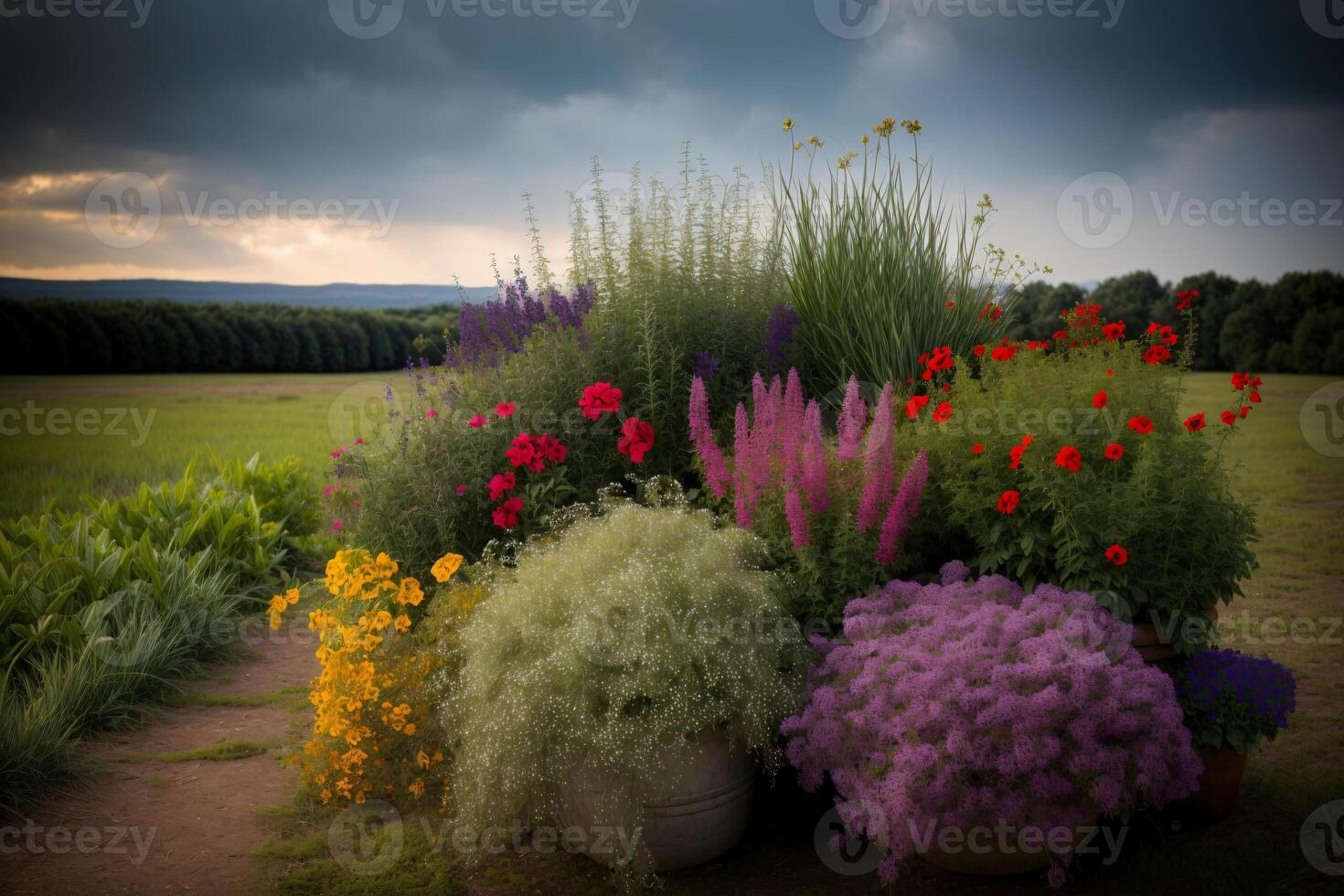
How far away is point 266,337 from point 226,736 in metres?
14.0

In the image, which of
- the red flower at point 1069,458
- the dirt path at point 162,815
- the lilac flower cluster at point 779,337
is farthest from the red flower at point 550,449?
the red flower at point 1069,458

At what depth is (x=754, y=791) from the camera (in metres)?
3.63

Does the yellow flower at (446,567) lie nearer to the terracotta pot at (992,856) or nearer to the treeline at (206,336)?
the terracotta pot at (992,856)

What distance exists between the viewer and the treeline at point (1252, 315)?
15508mm

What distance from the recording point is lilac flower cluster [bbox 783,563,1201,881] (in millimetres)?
2873

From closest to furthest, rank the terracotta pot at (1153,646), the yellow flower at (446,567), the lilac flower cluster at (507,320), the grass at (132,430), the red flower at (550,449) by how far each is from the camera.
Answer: the terracotta pot at (1153,646), the yellow flower at (446,567), the red flower at (550,449), the lilac flower cluster at (507,320), the grass at (132,430)

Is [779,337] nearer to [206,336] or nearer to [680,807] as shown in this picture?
[680,807]

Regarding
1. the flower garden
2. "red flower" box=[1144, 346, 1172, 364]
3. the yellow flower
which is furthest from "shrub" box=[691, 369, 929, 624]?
"red flower" box=[1144, 346, 1172, 364]

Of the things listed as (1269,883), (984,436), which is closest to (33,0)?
(984,436)

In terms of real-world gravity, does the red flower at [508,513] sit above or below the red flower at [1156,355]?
below

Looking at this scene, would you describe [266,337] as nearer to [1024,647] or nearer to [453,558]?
[453,558]

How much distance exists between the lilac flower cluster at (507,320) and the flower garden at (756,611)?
66 millimetres

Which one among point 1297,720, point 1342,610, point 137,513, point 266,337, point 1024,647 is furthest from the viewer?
point 266,337

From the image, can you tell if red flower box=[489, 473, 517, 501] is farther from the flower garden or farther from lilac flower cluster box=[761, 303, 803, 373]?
lilac flower cluster box=[761, 303, 803, 373]
